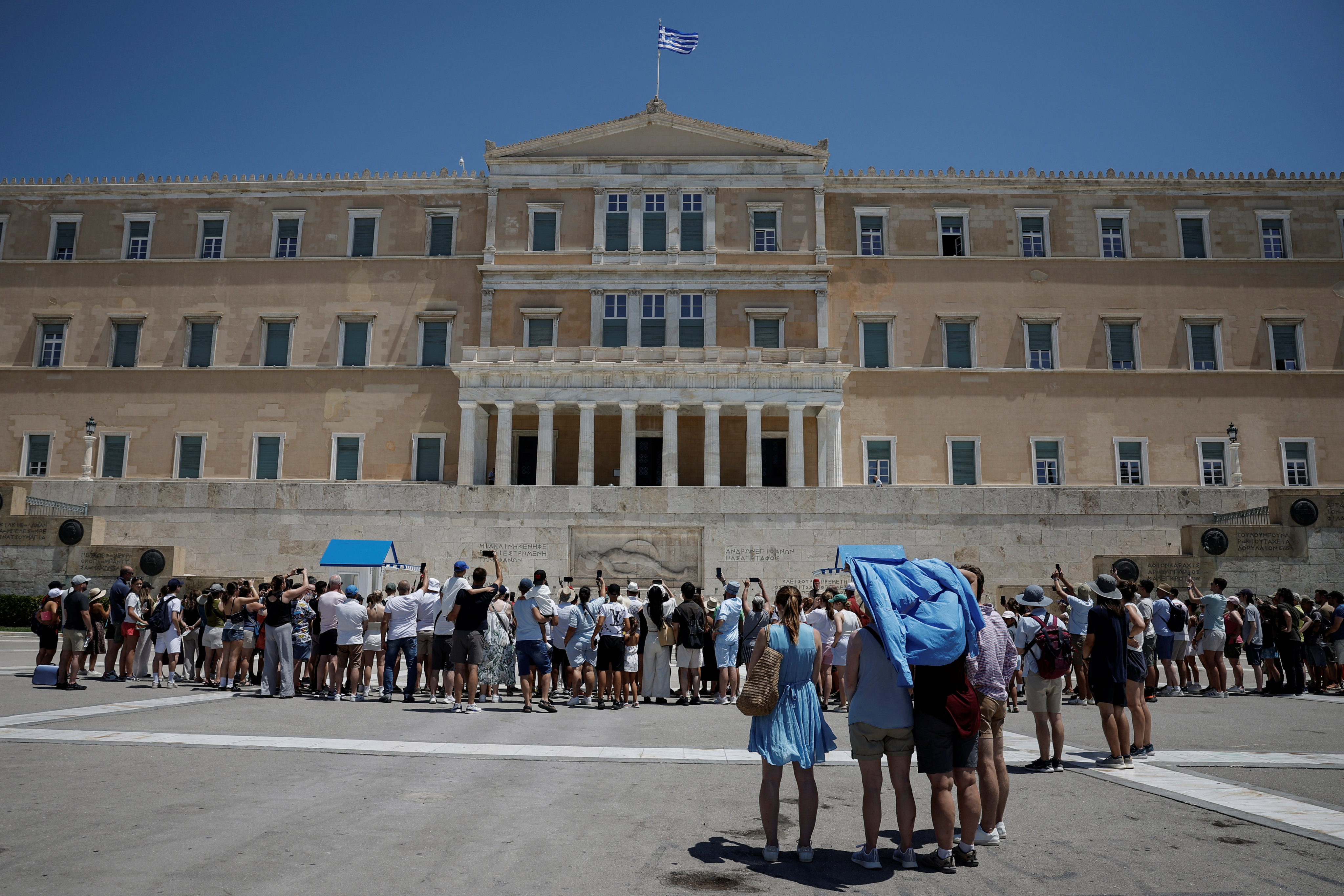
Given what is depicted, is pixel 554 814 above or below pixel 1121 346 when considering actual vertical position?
below

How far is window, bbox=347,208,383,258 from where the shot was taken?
3897 cm

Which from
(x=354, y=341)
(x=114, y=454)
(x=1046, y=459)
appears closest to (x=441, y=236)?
(x=354, y=341)

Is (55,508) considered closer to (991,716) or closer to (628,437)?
(628,437)

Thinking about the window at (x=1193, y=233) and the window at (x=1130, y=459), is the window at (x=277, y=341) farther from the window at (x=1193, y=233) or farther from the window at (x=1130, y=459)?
the window at (x=1193, y=233)

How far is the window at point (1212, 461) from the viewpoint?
3609 cm

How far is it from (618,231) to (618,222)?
1.26ft

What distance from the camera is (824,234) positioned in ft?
122

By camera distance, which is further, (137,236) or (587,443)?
(137,236)

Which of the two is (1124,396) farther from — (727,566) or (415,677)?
(415,677)

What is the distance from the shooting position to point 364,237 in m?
39.1

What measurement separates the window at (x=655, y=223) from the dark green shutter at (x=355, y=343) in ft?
39.9

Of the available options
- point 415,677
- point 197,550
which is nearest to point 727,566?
point 415,677

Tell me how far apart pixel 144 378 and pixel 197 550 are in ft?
43.0

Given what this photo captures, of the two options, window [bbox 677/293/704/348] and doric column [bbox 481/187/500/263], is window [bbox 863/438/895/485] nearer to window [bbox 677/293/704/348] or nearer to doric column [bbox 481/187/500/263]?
window [bbox 677/293/704/348]
